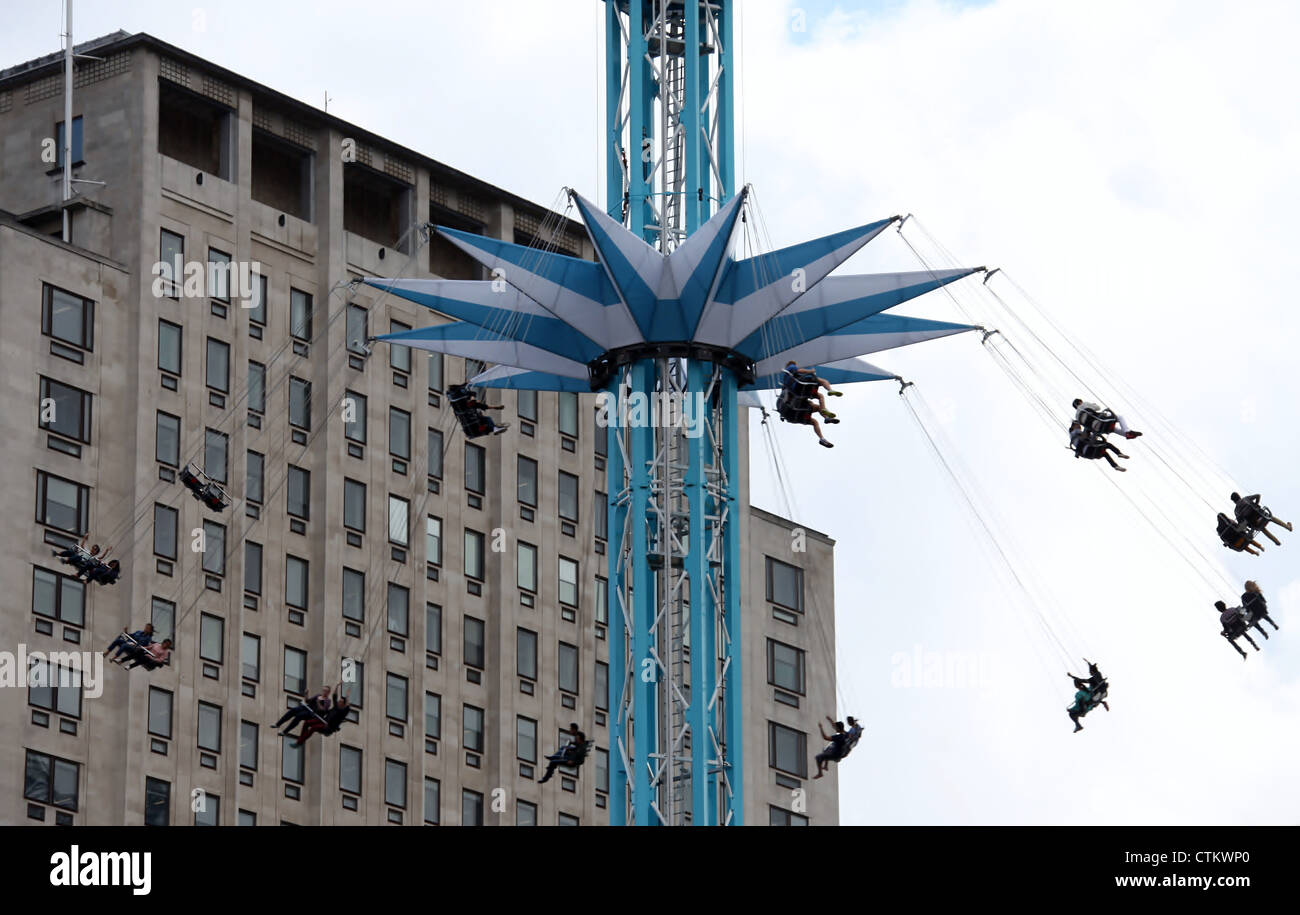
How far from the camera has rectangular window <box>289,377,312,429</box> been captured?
95125 millimetres

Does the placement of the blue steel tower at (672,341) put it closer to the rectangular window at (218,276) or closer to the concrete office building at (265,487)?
the concrete office building at (265,487)

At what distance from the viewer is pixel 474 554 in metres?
99.1

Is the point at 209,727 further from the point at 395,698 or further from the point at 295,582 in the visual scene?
the point at 395,698

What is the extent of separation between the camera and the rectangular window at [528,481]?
101 metres

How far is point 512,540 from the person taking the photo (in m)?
99.8

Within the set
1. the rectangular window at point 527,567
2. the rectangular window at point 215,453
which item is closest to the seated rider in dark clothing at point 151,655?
the rectangular window at point 215,453

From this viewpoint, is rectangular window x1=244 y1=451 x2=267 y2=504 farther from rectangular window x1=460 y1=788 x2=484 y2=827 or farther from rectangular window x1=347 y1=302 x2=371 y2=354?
rectangular window x1=460 y1=788 x2=484 y2=827

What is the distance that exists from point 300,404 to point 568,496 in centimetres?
1013

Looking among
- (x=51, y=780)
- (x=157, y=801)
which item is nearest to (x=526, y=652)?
(x=157, y=801)

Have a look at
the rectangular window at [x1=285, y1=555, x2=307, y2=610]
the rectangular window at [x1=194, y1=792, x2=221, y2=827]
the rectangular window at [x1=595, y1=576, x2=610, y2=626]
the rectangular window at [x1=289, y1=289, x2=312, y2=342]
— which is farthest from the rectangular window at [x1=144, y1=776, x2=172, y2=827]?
the rectangular window at [x1=595, y1=576, x2=610, y2=626]

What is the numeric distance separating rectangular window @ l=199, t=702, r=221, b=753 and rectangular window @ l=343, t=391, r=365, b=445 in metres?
9.45
